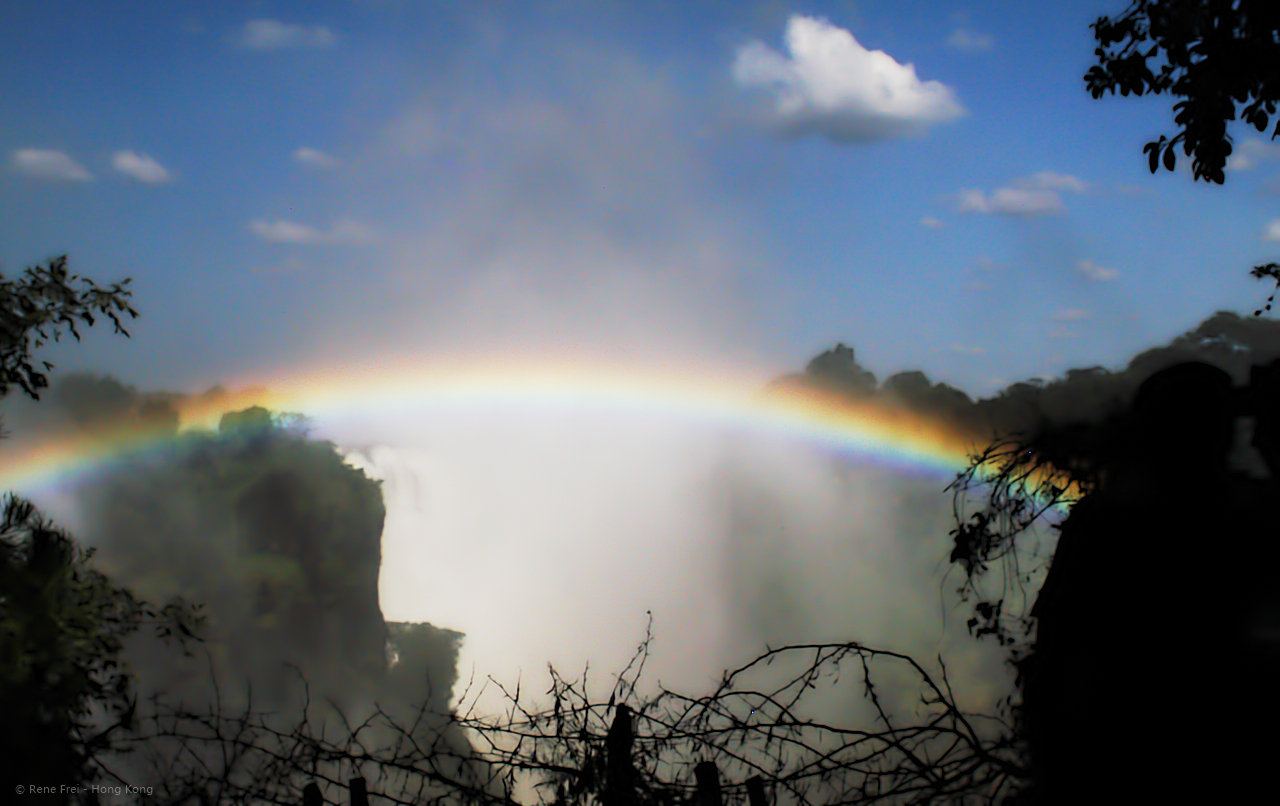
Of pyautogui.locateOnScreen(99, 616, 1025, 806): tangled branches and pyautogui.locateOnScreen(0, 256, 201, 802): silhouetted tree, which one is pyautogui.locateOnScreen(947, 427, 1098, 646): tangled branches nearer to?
pyautogui.locateOnScreen(99, 616, 1025, 806): tangled branches

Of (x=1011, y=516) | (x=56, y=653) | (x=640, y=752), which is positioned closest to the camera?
(x=640, y=752)

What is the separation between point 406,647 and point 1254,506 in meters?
105

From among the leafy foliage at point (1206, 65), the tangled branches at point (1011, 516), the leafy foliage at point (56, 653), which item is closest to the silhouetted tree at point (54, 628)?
the leafy foliage at point (56, 653)

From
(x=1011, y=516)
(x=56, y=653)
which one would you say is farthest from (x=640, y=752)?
(x=56, y=653)

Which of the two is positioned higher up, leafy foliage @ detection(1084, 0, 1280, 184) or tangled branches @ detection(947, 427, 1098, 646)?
leafy foliage @ detection(1084, 0, 1280, 184)

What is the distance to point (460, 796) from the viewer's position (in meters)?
2.86

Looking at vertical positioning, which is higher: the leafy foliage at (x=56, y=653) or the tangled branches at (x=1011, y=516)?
the tangled branches at (x=1011, y=516)

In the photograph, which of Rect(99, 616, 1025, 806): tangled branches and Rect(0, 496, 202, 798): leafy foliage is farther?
Rect(0, 496, 202, 798): leafy foliage

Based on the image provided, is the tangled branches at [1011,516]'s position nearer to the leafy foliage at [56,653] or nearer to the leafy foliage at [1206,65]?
the leafy foliage at [1206,65]

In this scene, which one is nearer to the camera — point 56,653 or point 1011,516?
point 1011,516
